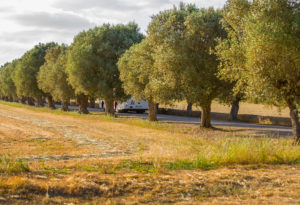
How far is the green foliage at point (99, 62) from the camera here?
103 feet

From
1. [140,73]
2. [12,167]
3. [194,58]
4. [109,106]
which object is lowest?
[12,167]

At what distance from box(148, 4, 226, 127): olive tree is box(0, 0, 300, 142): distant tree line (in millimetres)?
60

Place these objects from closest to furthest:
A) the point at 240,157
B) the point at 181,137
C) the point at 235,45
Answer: the point at 240,157 < the point at 235,45 < the point at 181,137

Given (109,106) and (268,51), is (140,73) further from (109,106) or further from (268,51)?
(268,51)

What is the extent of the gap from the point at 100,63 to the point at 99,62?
0.46 feet

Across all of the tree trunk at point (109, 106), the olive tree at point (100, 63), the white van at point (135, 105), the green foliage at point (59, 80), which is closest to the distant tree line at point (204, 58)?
the olive tree at point (100, 63)

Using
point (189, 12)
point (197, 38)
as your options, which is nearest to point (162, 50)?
point (197, 38)

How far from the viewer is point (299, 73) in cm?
1401

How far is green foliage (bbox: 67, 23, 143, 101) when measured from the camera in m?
31.3

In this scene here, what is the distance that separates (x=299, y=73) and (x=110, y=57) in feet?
71.5

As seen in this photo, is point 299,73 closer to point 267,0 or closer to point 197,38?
point 267,0

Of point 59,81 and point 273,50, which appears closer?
point 273,50

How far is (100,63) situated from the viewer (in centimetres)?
3145

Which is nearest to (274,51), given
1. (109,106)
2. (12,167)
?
(12,167)
